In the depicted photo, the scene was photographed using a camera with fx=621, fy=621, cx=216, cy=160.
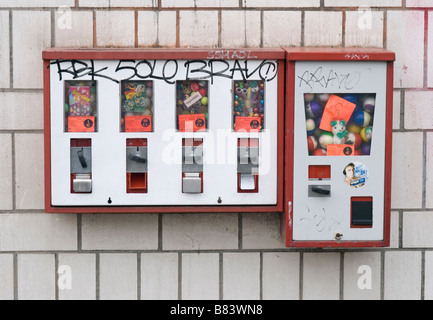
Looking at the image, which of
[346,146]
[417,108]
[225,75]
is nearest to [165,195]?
[225,75]

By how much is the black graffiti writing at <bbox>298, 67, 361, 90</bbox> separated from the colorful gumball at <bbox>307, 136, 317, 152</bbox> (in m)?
0.29

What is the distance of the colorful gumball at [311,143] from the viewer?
3.54 meters

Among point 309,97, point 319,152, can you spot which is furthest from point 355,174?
point 309,97

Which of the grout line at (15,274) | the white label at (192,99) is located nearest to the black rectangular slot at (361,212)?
the white label at (192,99)

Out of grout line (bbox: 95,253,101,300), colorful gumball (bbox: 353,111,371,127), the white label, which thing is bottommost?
grout line (bbox: 95,253,101,300)

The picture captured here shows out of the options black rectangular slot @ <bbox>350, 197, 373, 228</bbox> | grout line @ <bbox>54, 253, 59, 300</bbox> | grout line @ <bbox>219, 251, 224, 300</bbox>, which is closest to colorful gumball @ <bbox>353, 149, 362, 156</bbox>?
black rectangular slot @ <bbox>350, 197, 373, 228</bbox>

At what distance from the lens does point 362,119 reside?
139 inches

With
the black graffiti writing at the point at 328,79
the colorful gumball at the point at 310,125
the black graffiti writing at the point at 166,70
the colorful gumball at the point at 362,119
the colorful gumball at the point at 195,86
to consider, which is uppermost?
the black graffiti writing at the point at 166,70

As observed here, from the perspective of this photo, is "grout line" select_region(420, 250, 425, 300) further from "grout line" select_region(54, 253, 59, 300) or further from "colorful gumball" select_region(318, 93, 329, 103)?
"grout line" select_region(54, 253, 59, 300)

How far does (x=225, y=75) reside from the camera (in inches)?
141

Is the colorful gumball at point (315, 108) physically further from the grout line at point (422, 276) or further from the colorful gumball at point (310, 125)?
the grout line at point (422, 276)

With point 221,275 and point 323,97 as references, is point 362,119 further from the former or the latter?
point 221,275

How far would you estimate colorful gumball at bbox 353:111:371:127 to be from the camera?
11.6 feet

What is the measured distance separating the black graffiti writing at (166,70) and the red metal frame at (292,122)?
0.48 feet
